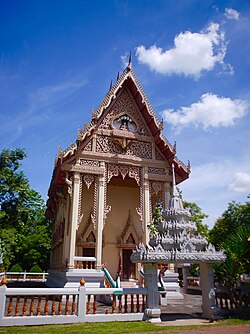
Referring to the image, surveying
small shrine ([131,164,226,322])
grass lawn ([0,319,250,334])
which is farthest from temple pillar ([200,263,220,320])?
grass lawn ([0,319,250,334])

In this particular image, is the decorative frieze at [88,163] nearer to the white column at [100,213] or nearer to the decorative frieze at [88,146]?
the white column at [100,213]

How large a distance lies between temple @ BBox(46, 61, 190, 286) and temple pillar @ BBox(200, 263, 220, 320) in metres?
4.41

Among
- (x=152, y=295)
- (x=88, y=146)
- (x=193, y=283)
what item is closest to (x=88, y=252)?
(x=88, y=146)

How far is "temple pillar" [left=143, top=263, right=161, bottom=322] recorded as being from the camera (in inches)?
259

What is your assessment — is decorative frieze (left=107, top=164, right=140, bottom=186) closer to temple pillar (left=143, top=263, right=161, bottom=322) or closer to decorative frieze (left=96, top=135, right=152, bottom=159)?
decorative frieze (left=96, top=135, right=152, bottom=159)

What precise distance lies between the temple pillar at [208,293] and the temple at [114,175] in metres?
4.41

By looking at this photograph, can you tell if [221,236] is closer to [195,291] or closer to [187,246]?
[195,291]

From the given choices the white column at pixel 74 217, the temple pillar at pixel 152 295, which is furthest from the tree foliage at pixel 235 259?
the white column at pixel 74 217

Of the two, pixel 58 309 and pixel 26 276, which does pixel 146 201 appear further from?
pixel 26 276

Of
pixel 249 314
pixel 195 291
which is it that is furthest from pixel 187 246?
pixel 195 291

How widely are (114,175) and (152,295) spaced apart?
6507 millimetres

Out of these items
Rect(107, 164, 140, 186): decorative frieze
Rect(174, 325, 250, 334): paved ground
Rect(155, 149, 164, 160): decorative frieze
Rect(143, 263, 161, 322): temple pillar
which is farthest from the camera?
Rect(155, 149, 164, 160): decorative frieze

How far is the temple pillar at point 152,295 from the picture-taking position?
6570 millimetres

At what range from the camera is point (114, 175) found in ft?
41.3
